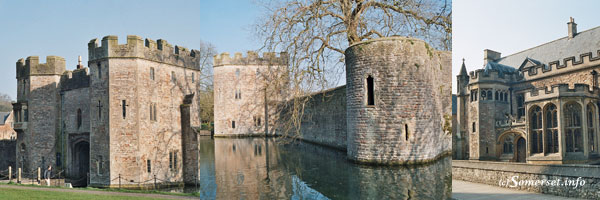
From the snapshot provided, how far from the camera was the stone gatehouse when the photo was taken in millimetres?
11086

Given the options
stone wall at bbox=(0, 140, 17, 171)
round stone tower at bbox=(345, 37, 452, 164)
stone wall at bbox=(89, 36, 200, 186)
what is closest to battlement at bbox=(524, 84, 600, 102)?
→ round stone tower at bbox=(345, 37, 452, 164)

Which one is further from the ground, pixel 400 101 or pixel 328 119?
pixel 400 101

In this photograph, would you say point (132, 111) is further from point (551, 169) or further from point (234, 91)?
point (234, 91)

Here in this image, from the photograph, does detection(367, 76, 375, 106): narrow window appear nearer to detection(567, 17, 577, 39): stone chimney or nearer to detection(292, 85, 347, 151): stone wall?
detection(292, 85, 347, 151): stone wall

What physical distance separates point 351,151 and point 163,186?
6.52m

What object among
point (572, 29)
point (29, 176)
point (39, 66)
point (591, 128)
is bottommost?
point (29, 176)

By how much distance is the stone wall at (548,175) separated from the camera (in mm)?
4297

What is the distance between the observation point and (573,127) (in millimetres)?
4316

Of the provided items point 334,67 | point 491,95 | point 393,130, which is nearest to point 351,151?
point 393,130

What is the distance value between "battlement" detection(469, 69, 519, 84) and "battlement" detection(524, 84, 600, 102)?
272mm

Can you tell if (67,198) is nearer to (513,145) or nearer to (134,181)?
(134,181)

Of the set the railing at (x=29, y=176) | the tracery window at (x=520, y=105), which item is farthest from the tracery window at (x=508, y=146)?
the railing at (x=29, y=176)

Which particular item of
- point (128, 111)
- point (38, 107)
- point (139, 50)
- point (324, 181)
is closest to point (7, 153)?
point (38, 107)

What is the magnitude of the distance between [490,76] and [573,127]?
1026 millimetres
